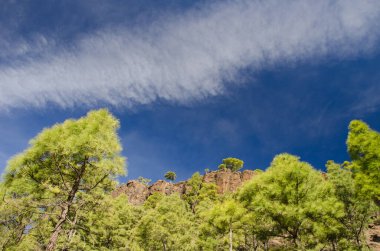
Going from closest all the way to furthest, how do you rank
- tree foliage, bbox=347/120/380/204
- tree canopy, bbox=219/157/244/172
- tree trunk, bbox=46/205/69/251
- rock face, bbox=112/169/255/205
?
1. tree trunk, bbox=46/205/69/251
2. tree foliage, bbox=347/120/380/204
3. rock face, bbox=112/169/255/205
4. tree canopy, bbox=219/157/244/172

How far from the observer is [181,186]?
92375mm

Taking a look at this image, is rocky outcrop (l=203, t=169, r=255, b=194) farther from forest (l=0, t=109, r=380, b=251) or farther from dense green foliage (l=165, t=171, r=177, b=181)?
forest (l=0, t=109, r=380, b=251)

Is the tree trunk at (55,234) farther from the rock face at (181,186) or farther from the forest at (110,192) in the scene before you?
the rock face at (181,186)

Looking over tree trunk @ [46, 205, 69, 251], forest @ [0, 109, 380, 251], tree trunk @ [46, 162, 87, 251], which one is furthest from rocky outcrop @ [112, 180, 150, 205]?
tree trunk @ [46, 205, 69, 251]

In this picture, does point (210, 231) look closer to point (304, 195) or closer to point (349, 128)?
point (304, 195)

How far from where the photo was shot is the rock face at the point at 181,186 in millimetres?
85938

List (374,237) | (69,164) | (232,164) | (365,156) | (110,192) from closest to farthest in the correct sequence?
(69,164)
(110,192)
(365,156)
(374,237)
(232,164)

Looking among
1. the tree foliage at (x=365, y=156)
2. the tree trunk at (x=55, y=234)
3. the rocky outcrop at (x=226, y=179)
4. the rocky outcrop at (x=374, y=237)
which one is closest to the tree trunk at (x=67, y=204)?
the tree trunk at (x=55, y=234)

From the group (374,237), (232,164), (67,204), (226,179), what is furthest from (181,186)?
(67,204)

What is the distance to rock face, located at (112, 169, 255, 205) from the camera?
85938 mm

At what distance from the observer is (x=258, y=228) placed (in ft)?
56.4

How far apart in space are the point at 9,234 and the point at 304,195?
16357mm

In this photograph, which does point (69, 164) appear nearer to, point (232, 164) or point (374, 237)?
point (374, 237)

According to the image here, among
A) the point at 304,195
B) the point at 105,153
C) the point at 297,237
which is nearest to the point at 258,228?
the point at 297,237
